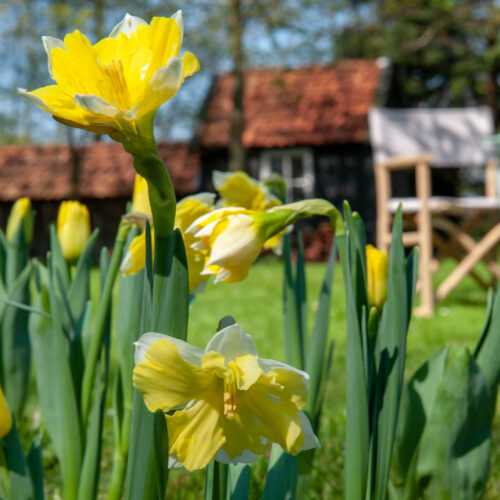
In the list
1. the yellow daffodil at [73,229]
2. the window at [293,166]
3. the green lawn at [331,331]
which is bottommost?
the green lawn at [331,331]

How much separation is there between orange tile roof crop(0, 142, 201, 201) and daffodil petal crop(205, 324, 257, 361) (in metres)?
10.2

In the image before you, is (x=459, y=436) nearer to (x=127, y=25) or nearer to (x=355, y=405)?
(x=355, y=405)

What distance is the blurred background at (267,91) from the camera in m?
7.91

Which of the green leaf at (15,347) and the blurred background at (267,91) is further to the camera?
the blurred background at (267,91)

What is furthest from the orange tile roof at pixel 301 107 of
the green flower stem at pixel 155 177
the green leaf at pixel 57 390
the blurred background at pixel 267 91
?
the green flower stem at pixel 155 177

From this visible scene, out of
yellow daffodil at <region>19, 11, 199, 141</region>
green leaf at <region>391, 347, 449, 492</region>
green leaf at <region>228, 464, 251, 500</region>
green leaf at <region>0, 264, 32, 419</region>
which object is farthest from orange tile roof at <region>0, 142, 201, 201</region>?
yellow daffodil at <region>19, 11, 199, 141</region>

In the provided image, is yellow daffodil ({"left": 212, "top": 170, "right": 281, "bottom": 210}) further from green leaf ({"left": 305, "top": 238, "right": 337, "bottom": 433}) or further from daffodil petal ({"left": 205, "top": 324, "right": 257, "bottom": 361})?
daffodil petal ({"left": 205, "top": 324, "right": 257, "bottom": 361})

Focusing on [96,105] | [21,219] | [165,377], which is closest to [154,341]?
[165,377]

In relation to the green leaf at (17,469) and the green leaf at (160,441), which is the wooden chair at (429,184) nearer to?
the green leaf at (17,469)

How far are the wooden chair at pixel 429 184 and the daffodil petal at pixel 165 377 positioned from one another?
2.83 metres

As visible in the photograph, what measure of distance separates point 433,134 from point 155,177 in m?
4.64

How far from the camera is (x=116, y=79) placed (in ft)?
1.61

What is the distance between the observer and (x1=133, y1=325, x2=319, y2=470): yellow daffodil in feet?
1.52

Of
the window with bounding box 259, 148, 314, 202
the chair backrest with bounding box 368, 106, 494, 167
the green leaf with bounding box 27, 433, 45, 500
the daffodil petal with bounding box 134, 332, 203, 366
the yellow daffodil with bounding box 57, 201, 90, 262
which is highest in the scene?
the window with bounding box 259, 148, 314, 202
